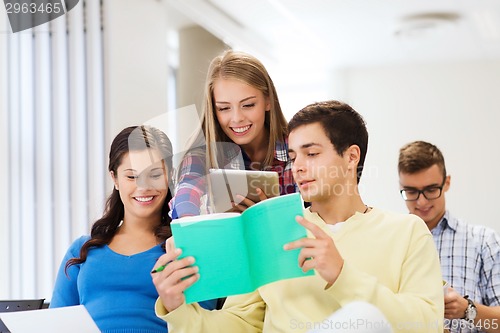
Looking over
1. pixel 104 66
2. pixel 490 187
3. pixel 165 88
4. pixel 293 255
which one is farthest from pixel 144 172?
pixel 490 187

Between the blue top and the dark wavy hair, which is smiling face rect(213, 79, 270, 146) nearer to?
the dark wavy hair

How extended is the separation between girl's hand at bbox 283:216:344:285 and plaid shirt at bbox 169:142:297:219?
49 centimetres

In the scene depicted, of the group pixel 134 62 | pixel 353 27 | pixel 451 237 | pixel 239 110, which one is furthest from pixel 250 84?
pixel 353 27

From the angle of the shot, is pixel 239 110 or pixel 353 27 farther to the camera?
pixel 353 27

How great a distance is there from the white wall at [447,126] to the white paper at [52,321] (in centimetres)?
509

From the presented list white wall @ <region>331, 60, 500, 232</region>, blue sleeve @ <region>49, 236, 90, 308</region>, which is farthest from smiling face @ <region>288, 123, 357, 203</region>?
white wall @ <region>331, 60, 500, 232</region>

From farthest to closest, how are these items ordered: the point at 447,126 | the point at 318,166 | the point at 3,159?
the point at 447,126 < the point at 3,159 < the point at 318,166

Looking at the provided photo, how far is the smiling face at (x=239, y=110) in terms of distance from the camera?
76.7 inches

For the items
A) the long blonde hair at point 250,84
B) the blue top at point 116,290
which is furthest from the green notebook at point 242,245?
the long blonde hair at point 250,84

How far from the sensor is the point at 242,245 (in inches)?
53.0

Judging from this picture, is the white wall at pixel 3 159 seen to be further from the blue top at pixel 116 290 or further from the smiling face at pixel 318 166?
the smiling face at pixel 318 166

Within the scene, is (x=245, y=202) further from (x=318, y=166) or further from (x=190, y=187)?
(x=318, y=166)

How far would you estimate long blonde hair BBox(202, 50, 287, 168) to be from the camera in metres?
1.96

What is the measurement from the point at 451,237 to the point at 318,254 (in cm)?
135
